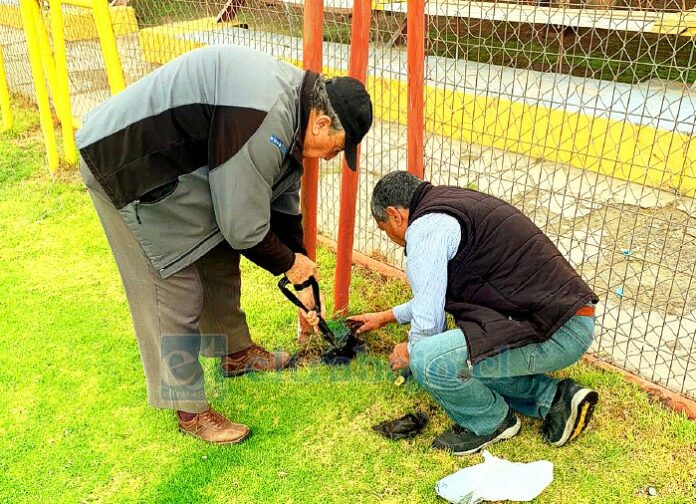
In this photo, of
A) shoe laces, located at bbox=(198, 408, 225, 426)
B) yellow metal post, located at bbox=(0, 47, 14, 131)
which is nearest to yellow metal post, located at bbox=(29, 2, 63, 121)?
yellow metal post, located at bbox=(0, 47, 14, 131)

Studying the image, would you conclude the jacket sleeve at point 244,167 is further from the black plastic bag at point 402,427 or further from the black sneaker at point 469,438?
the black sneaker at point 469,438

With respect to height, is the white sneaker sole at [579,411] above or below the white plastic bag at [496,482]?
above

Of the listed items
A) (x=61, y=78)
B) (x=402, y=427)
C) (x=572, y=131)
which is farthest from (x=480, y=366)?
(x=61, y=78)

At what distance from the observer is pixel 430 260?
2461 millimetres

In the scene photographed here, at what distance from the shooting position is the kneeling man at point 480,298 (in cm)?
251

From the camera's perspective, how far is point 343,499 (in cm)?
260

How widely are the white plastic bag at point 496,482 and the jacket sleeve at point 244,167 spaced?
3.97 feet

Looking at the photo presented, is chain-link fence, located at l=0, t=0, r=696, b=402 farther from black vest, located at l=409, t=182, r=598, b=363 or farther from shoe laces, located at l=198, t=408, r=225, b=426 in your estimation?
shoe laces, located at l=198, t=408, r=225, b=426

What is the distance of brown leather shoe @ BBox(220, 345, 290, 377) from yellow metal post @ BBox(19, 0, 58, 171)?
3.44 meters

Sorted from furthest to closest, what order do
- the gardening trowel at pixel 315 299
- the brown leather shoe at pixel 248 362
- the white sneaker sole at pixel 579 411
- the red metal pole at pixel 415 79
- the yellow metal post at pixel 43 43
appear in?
1. the yellow metal post at pixel 43 43
2. the brown leather shoe at pixel 248 362
3. the red metal pole at pixel 415 79
4. the gardening trowel at pixel 315 299
5. the white sneaker sole at pixel 579 411

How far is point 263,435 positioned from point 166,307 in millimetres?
734

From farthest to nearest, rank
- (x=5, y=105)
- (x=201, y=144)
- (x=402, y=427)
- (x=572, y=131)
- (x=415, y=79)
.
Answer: (x=5, y=105) → (x=572, y=131) → (x=415, y=79) → (x=402, y=427) → (x=201, y=144)

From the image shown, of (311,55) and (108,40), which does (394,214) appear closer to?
(311,55)

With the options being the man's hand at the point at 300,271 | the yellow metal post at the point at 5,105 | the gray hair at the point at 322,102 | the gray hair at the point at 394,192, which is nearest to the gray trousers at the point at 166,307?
the man's hand at the point at 300,271
